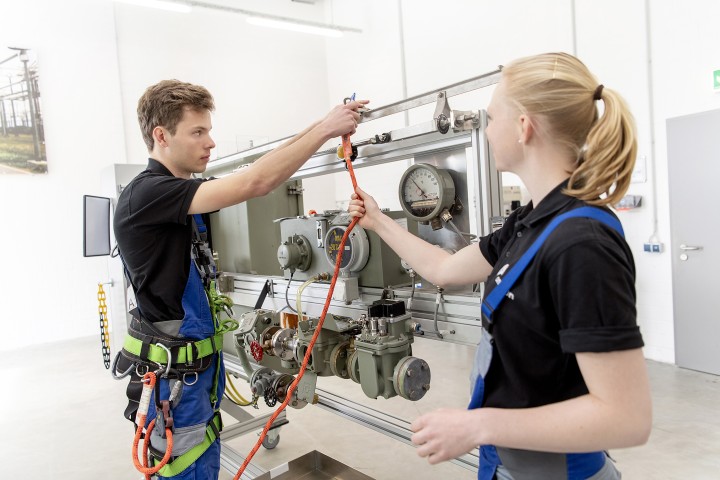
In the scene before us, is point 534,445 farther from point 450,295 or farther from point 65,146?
point 65,146

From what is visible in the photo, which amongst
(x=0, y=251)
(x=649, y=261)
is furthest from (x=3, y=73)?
(x=649, y=261)

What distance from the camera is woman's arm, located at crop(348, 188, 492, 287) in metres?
1.19

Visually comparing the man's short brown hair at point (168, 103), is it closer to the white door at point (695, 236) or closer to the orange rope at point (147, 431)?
the orange rope at point (147, 431)

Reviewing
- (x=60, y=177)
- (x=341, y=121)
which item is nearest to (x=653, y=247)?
(x=341, y=121)

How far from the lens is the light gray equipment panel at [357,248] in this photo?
1.89 meters

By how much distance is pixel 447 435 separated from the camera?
2.52 feet

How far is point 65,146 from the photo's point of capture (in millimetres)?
5559

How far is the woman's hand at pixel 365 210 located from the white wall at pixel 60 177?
17.2 ft

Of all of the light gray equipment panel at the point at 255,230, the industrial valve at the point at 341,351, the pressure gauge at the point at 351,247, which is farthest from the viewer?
the light gray equipment panel at the point at 255,230

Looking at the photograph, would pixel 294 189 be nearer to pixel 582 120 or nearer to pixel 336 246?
pixel 336 246

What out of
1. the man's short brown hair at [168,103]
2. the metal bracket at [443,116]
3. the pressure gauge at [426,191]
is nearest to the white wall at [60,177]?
the man's short brown hair at [168,103]

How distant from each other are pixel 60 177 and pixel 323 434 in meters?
4.49

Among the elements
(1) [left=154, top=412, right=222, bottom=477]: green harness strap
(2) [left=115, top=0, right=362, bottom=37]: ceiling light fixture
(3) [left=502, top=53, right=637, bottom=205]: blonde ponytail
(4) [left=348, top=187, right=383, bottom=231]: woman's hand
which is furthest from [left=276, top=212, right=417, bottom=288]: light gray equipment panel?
(2) [left=115, top=0, right=362, bottom=37]: ceiling light fixture

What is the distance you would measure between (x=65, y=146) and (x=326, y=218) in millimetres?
4858
